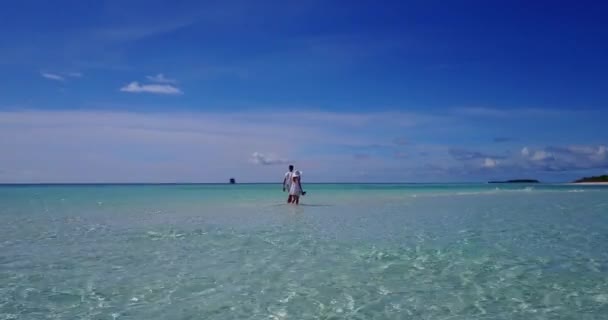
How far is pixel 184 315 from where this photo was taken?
600 centimetres

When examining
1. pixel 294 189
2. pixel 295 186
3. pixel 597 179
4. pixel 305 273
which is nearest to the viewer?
pixel 305 273

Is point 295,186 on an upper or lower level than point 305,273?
upper

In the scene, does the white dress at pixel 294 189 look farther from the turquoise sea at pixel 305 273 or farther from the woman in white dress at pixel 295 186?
the turquoise sea at pixel 305 273

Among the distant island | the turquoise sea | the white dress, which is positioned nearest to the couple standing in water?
the white dress

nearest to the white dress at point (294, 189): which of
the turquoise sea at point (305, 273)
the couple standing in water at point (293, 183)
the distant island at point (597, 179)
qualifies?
the couple standing in water at point (293, 183)

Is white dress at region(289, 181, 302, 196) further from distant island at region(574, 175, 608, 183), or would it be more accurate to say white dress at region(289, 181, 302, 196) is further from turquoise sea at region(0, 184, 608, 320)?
distant island at region(574, 175, 608, 183)

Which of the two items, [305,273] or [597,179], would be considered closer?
[305,273]

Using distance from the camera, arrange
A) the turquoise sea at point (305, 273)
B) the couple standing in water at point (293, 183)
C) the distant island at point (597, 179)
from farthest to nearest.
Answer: the distant island at point (597, 179) → the couple standing in water at point (293, 183) → the turquoise sea at point (305, 273)

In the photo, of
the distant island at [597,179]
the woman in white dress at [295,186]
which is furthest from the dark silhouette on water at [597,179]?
the woman in white dress at [295,186]

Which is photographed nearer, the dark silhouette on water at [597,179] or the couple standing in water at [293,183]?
the couple standing in water at [293,183]

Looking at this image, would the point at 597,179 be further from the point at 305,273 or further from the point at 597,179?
the point at 305,273

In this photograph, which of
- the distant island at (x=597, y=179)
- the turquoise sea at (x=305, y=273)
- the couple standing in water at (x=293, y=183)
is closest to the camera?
the turquoise sea at (x=305, y=273)

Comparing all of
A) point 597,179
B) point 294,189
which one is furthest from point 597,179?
point 294,189

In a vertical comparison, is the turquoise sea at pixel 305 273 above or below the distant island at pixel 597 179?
below
